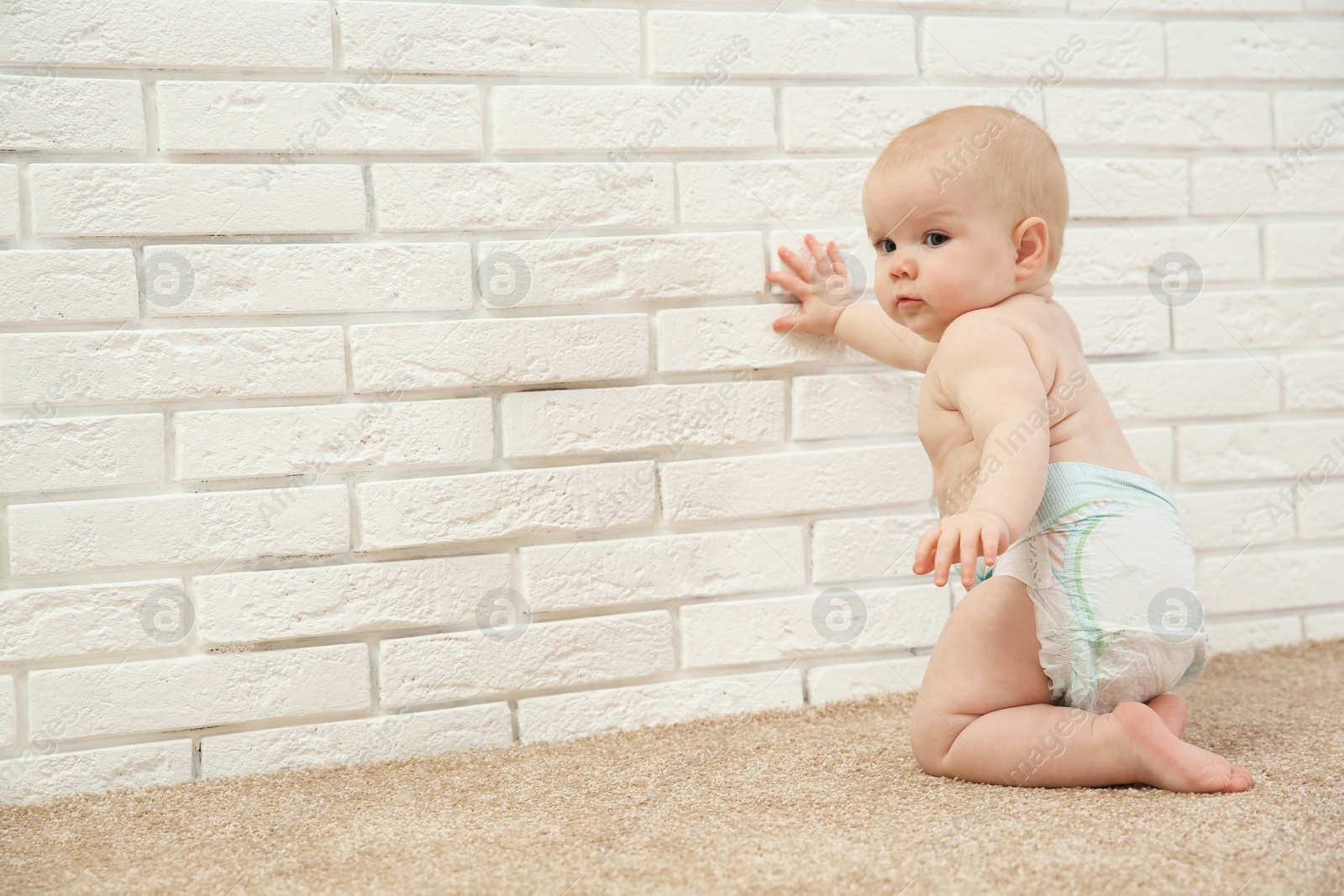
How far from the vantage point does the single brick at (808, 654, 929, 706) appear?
1760mm

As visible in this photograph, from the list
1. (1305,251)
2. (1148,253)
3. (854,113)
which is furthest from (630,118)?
(1305,251)

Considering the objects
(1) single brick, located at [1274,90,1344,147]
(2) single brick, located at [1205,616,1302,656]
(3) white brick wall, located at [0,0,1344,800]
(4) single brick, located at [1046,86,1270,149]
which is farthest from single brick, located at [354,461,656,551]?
(1) single brick, located at [1274,90,1344,147]

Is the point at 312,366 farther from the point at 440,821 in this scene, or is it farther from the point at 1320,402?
the point at 1320,402

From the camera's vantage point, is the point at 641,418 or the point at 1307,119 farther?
the point at 1307,119

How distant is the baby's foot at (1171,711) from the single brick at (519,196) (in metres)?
1.01

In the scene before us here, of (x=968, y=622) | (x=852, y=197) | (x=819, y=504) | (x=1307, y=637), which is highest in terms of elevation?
(x=852, y=197)

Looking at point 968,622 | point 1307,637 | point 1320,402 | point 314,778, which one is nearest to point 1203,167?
point 1320,402

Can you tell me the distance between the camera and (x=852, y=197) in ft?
5.77

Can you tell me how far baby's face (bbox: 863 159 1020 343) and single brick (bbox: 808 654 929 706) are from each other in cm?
62

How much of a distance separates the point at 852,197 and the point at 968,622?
0.75 metres

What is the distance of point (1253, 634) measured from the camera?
195 cm

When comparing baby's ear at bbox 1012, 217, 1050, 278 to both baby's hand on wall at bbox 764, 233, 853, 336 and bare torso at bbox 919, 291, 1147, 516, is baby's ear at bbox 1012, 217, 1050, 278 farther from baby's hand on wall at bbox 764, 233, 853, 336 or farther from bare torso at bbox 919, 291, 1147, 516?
baby's hand on wall at bbox 764, 233, 853, 336

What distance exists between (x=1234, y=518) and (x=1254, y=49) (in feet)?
2.85

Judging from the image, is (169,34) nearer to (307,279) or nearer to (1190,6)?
(307,279)
